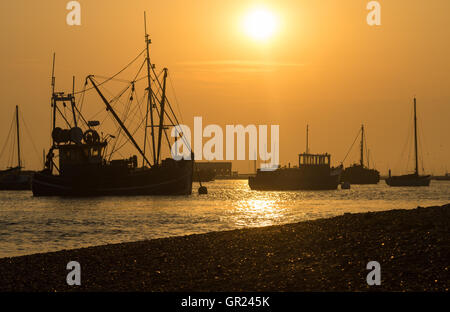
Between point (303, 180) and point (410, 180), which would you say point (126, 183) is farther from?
point (410, 180)

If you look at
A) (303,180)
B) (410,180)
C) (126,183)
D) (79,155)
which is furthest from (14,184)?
(410,180)

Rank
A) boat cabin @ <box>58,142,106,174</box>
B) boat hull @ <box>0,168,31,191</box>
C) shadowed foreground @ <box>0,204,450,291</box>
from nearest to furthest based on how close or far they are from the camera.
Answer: shadowed foreground @ <box>0,204,450,291</box> < boat cabin @ <box>58,142,106,174</box> < boat hull @ <box>0,168,31,191</box>

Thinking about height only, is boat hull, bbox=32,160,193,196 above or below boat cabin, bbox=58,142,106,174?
below

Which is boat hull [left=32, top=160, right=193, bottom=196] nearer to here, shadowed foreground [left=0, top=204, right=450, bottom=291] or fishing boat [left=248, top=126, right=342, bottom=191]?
fishing boat [left=248, top=126, right=342, bottom=191]

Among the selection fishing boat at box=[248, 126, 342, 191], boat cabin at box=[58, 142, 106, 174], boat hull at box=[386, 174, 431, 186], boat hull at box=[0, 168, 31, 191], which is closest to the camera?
boat cabin at box=[58, 142, 106, 174]

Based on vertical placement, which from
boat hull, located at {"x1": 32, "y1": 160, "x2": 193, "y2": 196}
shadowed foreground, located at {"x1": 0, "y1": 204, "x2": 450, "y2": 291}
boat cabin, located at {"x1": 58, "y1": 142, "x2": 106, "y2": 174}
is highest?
boat cabin, located at {"x1": 58, "y1": 142, "x2": 106, "y2": 174}

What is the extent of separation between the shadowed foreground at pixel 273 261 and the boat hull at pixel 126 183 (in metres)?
83.2

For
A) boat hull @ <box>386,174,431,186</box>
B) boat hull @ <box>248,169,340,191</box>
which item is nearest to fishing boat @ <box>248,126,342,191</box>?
boat hull @ <box>248,169,340,191</box>

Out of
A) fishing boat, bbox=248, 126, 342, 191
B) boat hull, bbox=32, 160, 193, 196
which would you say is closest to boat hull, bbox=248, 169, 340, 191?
fishing boat, bbox=248, 126, 342, 191

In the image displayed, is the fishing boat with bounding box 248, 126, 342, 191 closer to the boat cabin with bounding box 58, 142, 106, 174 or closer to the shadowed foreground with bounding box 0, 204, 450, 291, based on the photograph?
the boat cabin with bounding box 58, 142, 106, 174

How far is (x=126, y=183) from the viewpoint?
11038 centimetres

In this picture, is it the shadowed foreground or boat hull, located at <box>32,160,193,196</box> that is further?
boat hull, located at <box>32,160,193,196</box>

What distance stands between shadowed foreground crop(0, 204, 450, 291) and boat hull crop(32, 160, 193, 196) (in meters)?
83.2

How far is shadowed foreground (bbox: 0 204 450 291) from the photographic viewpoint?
1697 cm
